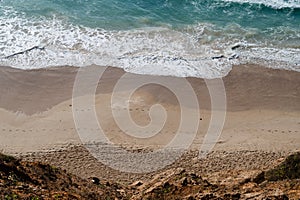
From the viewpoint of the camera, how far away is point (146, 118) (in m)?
17.7

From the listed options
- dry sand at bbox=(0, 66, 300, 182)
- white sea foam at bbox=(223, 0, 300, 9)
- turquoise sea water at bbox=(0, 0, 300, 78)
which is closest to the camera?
dry sand at bbox=(0, 66, 300, 182)

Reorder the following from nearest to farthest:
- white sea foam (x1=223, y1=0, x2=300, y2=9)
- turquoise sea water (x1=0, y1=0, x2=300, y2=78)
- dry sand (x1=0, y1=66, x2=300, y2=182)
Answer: dry sand (x1=0, y1=66, x2=300, y2=182) < turquoise sea water (x1=0, y1=0, x2=300, y2=78) < white sea foam (x1=223, y1=0, x2=300, y2=9)

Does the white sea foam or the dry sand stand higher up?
the white sea foam

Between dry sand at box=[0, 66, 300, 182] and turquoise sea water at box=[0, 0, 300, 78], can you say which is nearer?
dry sand at box=[0, 66, 300, 182]

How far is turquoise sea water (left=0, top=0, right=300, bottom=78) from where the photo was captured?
21844 millimetres

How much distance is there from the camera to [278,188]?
29.4 ft

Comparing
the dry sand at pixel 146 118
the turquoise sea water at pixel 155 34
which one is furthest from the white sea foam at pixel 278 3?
the dry sand at pixel 146 118

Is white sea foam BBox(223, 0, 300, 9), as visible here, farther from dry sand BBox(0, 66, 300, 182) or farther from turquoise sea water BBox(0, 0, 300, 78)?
dry sand BBox(0, 66, 300, 182)

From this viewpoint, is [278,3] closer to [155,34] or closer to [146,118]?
[155,34]

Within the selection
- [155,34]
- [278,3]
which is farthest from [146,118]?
[278,3]

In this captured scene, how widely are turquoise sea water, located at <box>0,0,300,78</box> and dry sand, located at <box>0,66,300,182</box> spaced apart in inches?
43.6

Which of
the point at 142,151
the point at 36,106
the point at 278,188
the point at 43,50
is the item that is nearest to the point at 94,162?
the point at 142,151

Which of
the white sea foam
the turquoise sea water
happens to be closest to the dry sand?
the turquoise sea water

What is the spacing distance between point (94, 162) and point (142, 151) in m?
1.88
